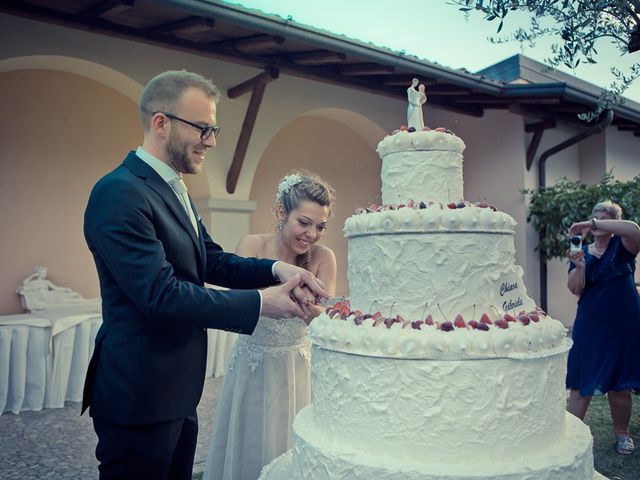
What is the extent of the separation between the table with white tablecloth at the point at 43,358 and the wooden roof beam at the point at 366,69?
12.5 feet

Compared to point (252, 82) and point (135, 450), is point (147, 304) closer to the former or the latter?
point (135, 450)

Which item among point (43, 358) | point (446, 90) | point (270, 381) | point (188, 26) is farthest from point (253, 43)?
point (270, 381)

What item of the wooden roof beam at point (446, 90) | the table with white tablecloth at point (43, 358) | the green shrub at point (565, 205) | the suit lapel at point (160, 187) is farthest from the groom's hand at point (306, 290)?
the green shrub at point (565, 205)

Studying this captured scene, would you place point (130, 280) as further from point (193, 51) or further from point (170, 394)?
point (193, 51)

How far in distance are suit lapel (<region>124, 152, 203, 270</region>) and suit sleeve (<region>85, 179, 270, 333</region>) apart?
0.09 metres

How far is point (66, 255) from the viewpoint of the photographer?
6.27 meters

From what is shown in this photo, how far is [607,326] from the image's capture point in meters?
3.93

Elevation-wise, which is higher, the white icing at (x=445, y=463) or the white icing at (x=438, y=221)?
the white icing at (x=438, y=221)

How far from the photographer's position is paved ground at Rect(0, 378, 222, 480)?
3557 mm

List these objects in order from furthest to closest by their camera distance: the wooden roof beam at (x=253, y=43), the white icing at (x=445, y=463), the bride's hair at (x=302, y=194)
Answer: the wooden roof beam at (x=253, y=43), the bride's hair at (x=302, y=194), the white icing at (x=445, y=463)

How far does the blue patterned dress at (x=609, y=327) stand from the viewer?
3.87 m

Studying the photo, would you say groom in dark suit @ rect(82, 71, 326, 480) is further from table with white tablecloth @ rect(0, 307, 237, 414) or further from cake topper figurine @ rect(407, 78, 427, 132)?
table with white tablecloth @ rect(0, 307, 237, 414)

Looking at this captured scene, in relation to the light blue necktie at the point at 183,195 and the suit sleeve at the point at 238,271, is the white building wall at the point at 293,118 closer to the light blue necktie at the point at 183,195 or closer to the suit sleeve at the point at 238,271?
the suit sleeve at the point at 238,271

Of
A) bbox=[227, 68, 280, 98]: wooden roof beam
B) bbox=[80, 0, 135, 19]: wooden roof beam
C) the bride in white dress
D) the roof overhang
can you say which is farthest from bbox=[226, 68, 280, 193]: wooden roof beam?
the bride in white dress
